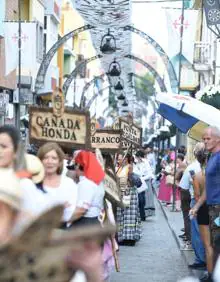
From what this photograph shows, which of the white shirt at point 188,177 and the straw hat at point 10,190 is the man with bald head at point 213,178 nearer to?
the white shirt at point 188,177

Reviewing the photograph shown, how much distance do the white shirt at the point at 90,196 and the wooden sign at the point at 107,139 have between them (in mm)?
3643

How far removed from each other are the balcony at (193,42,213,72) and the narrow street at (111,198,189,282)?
1877 cm

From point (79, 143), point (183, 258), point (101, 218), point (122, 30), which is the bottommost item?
point (183, 258)

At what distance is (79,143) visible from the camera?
376 inches

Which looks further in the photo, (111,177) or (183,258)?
(183,258)

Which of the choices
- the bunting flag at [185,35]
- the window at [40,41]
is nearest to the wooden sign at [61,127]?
the bunting flag at [185,35]

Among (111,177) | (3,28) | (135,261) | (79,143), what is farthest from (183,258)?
(3,28)

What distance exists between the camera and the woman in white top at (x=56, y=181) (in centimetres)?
762

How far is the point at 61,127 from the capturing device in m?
9.52

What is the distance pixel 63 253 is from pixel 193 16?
25772 millimetres

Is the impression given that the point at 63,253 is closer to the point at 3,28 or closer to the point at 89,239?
the point at 89,239

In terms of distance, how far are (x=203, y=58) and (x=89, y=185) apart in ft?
98.6

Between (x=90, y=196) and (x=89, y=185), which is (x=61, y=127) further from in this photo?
(x=90, y=196)

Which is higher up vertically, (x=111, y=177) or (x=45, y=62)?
(x=45, y=62)
